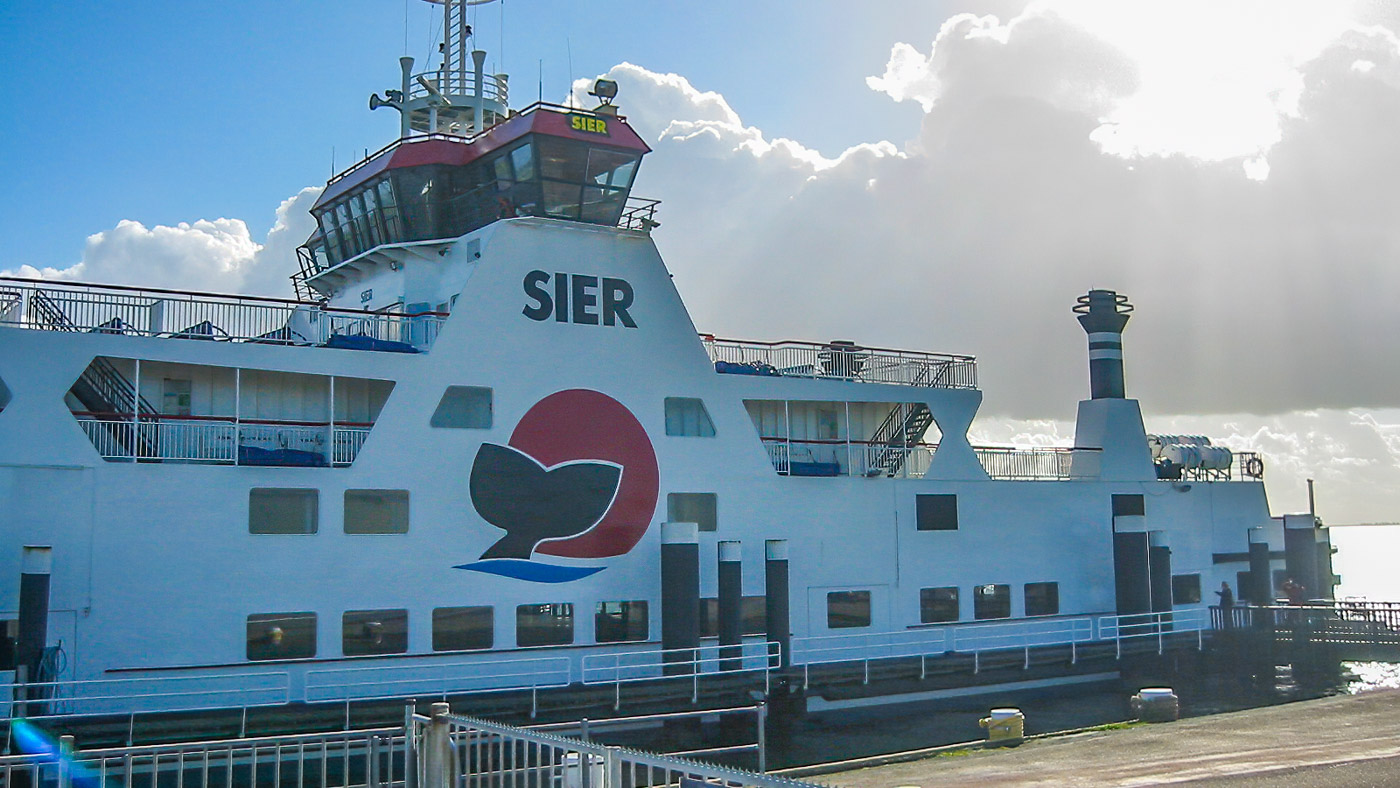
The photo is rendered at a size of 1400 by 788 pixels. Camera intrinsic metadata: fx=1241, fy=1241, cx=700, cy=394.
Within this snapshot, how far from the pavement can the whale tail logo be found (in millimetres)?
7783

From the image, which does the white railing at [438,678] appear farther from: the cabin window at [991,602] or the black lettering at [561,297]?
the cabin window at [991,602]

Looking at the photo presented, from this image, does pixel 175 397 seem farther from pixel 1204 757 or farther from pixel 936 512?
pixel 1204 757

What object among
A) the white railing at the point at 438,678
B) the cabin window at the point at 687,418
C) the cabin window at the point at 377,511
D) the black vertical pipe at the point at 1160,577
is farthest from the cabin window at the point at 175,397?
the black vertical pipe at the point at 1160,577

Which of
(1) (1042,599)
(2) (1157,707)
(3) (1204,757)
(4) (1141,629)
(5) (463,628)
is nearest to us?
(3) (1204,757)

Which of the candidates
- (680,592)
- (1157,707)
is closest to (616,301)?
(680,592)

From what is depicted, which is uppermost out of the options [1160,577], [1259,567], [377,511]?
[377,511]

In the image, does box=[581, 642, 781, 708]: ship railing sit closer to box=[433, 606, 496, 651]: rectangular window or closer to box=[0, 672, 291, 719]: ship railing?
box=[433, 606, 496, 651]: rectangular window

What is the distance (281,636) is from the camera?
21.6 metres

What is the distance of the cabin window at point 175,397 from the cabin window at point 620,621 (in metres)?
8.70

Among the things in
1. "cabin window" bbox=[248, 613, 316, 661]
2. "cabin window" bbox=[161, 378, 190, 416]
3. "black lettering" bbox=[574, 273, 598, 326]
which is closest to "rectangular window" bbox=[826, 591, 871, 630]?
"black lettering" bbox=[574, 273, 598, 326]

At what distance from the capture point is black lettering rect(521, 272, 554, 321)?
25.1 m

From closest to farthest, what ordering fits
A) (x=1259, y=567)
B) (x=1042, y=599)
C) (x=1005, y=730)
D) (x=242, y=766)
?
(x=242, y=766) → (x=1005, y=730) → (x=1042, y=599) → (x=1259, y=567)

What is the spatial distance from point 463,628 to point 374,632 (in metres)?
1.70

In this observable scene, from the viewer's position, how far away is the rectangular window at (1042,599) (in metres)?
30.8
